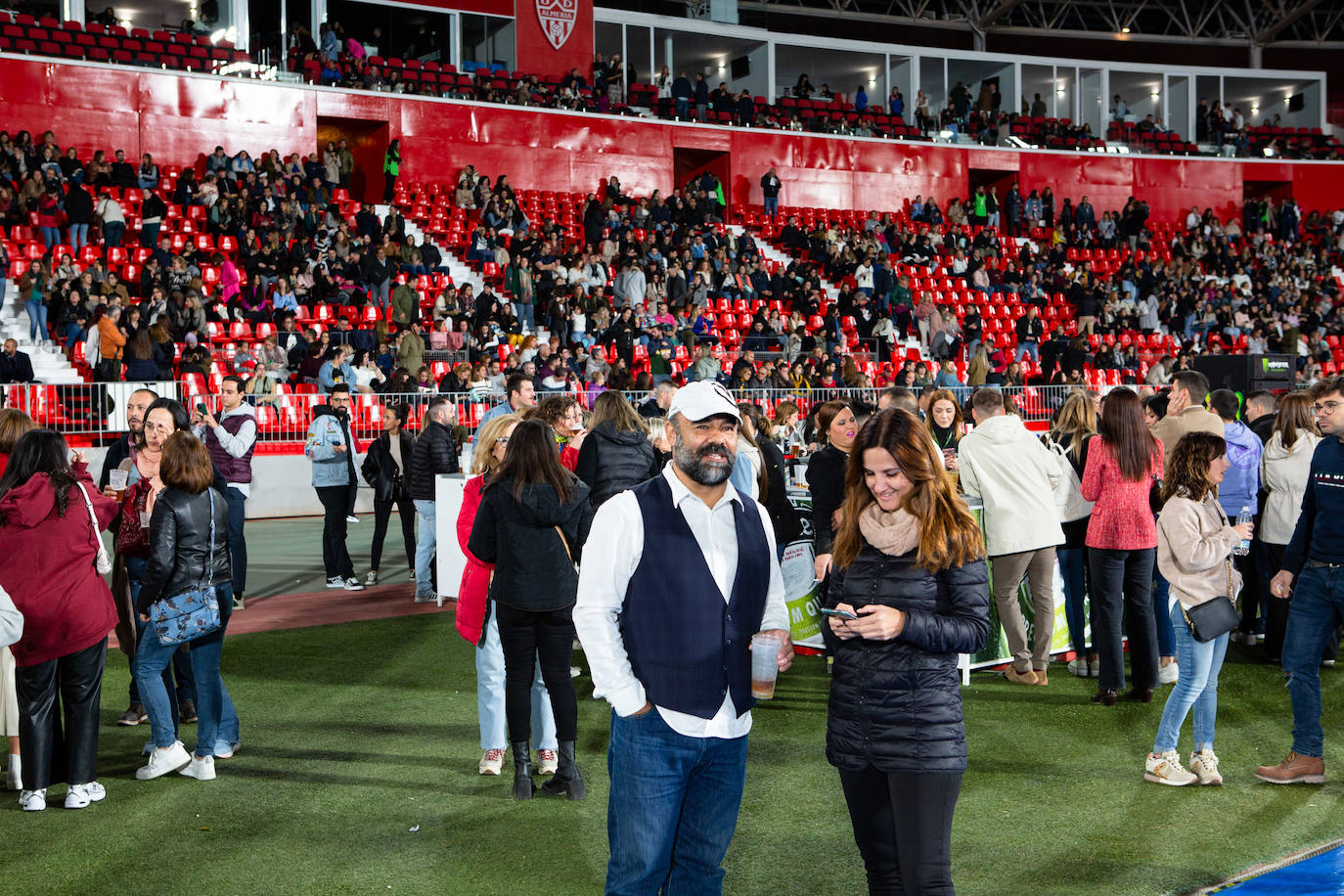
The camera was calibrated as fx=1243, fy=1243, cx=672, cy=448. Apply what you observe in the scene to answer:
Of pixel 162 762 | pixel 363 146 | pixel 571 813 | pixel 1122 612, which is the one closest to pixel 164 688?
pixel 162 762

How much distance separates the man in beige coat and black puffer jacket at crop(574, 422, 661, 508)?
128 inches

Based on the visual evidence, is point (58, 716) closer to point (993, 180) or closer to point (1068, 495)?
point (1068, 495)

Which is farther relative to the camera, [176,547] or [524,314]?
[524,314]

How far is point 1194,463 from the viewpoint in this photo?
5.45 meters

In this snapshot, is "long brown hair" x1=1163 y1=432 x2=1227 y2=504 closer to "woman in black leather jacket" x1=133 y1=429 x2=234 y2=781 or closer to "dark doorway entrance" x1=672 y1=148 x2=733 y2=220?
"woman in black leather jacket" x1=133 y1=429 x2=234 y2=781

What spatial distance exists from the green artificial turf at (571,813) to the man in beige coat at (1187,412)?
1.61 metres

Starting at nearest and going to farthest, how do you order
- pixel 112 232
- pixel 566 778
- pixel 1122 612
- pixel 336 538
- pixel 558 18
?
pixel 566 778, pixel 1122 612, pixel 336 538, pixel 112 232, pixel 558 18

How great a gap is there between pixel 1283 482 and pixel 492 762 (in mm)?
5211

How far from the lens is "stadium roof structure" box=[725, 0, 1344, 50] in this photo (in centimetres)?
4003

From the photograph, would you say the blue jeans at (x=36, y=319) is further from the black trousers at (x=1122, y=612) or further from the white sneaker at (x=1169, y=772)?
the white sneaker at (x=1169, y=772)

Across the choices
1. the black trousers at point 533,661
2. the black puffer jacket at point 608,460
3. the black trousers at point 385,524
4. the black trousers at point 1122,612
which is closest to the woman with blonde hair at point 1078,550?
the black trousers at point 1122,612

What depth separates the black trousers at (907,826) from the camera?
325 cm

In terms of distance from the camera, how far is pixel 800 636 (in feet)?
26.7

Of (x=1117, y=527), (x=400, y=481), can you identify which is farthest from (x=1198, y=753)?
(x=400, y=481)
